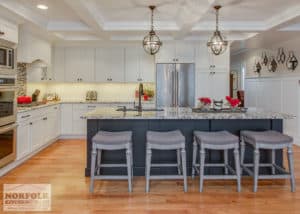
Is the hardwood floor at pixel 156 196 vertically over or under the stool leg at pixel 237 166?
under

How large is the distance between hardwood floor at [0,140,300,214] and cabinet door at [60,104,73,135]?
2.63 metres

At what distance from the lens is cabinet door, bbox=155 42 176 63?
6.66m

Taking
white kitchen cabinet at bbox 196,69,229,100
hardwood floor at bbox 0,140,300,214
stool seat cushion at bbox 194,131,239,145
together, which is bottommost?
hardwood floor at bbox 0,140,300,214

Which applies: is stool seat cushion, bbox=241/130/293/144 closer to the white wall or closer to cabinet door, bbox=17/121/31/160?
the white wall

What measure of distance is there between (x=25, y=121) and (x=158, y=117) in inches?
95.7

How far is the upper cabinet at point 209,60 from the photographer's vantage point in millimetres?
6707

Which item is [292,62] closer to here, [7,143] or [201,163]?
[201,163]

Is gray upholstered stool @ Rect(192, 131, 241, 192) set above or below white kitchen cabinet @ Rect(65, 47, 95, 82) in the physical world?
below

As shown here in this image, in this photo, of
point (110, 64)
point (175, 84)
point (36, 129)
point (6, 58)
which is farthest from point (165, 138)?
point (110, 64)

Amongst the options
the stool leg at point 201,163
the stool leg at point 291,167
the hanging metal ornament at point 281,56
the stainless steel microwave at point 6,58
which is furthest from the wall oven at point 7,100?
the hanging metal ornament at point 281,56

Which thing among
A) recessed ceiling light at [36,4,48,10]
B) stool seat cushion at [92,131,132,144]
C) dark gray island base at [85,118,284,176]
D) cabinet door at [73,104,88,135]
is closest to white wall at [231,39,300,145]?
dark gray island base at [85,118,284,176]

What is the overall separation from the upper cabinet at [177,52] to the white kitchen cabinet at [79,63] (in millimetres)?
1765

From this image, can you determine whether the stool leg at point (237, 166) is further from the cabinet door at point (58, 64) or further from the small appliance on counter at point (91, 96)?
the cabinet door at point (58, 64)

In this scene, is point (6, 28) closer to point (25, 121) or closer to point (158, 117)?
point (25, 121)
